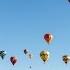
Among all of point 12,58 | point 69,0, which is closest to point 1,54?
point 12,58

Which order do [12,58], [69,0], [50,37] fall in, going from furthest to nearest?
[12,58]
[50,37]
[69,0]

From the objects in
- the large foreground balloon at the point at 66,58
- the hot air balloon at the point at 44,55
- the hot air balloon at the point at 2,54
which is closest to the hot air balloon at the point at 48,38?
the hot air balloon at the point at 44,55

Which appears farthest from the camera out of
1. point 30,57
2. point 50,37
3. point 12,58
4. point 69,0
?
point 30,57

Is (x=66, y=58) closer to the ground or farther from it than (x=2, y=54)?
closer to the ground

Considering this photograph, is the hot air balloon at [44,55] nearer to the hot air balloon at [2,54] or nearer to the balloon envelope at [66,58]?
the balloon envelope at [66,58]

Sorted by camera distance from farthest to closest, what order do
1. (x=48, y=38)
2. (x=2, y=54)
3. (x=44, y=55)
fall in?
1. (x=2, y=54)
2. (x=44, y=55)
3. (x=48, y=38)

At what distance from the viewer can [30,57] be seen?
5650 inches

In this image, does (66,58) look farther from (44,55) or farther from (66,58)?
(44,55)

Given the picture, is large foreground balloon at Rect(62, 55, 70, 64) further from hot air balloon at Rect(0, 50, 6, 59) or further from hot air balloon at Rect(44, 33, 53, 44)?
hot air balloon at Rect(0, 50, 6, 59)

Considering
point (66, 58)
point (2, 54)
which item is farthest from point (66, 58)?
point (2, 54)

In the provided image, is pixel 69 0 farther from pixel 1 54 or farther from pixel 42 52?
pixel 1 54

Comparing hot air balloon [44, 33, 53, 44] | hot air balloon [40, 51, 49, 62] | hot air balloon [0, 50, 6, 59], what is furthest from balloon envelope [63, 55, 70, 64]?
hot air balloon [0, 50, 6, 59]

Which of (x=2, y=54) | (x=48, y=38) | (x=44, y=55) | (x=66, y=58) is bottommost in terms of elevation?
(x=66, y=58)

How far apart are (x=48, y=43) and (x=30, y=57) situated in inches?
1097
